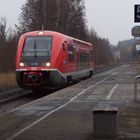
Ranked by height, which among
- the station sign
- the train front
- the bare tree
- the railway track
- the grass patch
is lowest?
the railway track

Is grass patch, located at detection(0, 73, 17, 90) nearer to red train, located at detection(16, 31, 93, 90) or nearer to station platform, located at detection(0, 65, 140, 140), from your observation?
red train, located at detection(16, 31, 93, 90)

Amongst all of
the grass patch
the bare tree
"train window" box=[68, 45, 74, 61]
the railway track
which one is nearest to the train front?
the railway track

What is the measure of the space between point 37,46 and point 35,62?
1186 millimetres

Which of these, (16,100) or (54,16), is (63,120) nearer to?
(16,100)

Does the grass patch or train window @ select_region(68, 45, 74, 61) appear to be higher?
train window @ select_region(68, 45, 74, 61)

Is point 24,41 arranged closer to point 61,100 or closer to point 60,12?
point 61,100

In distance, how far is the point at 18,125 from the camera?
1342cm

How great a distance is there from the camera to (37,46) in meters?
27.9

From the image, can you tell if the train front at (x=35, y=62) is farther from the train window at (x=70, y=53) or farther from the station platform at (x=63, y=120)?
the station platform at (x=63, y=120)

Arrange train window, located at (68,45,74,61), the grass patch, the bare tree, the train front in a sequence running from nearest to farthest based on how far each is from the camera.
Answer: the train front, train window, located at (68,45,74,61), the grass patch, the bare tree

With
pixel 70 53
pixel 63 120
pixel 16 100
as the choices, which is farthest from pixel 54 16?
pixel 63 120

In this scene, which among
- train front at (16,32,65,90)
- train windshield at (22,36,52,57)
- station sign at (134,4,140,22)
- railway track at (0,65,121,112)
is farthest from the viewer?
train windshield at (22,36,52,57)

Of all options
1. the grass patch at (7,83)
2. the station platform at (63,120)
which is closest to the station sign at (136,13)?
the station platform at (63,120)

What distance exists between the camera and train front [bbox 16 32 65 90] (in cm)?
2652
